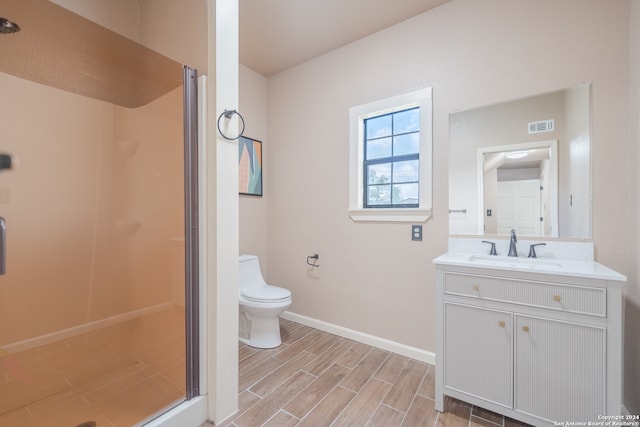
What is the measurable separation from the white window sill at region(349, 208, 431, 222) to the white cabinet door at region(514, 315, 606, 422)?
36.1 inches

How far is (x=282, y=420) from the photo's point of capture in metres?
1.49

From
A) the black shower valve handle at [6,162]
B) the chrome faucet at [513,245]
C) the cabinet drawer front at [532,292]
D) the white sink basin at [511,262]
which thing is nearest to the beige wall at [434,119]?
the white sink basin at [511,262]

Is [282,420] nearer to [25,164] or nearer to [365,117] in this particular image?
[25,164]

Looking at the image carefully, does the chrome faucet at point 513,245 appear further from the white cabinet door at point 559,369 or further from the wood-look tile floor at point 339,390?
the wood-look tile floor at point 339,390

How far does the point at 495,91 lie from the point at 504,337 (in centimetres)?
157

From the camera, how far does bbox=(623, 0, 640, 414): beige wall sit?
1.39 m

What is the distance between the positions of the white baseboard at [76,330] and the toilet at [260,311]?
0.68m

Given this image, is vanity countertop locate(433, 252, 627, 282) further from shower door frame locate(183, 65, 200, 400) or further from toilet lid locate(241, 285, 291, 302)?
shower door frame locate(183, 65, 200, 400)

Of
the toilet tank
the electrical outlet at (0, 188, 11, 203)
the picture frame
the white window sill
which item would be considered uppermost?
the picture frame

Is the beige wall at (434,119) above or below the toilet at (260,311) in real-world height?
above

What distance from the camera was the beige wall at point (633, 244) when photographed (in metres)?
1.39

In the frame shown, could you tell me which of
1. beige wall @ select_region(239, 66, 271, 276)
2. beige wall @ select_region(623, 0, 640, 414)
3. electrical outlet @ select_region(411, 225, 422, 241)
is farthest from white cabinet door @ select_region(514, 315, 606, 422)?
beige wall @ select_region(239, 66, 271, 276)

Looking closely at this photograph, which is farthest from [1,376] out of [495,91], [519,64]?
[519,64]

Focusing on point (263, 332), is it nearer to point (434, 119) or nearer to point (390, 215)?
point (390, 215)
